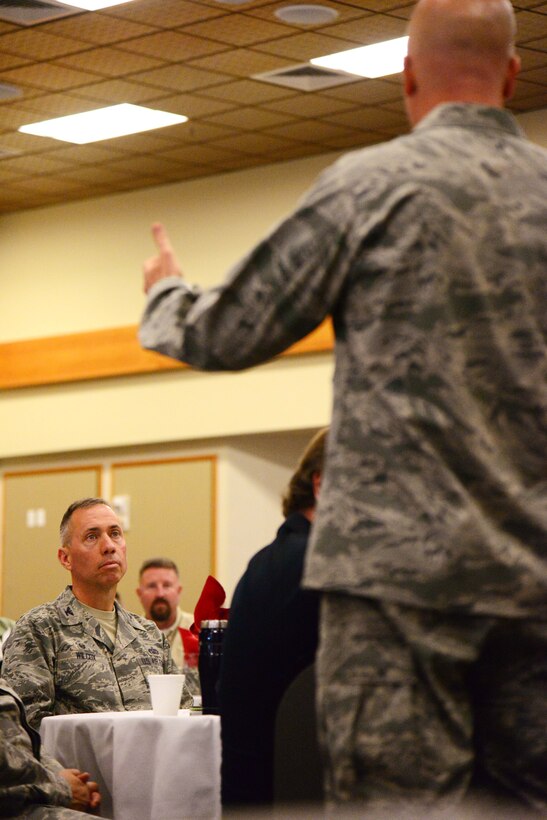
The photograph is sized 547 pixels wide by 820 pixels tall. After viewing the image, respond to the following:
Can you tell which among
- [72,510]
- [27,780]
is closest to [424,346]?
[27,780]

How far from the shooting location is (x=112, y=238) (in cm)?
1105

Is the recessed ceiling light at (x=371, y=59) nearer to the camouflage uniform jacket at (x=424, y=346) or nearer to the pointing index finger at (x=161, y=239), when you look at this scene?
the pointing index finger at (x=161, y=239)

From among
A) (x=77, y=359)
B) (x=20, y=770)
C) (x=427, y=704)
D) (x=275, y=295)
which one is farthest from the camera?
(x=77, y=359)

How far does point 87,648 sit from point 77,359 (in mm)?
6420

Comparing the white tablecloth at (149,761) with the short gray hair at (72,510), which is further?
the short gray hair at (72,510)

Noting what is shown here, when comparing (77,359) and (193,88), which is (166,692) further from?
(77,359)

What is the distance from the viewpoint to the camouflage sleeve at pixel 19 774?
3740 mm

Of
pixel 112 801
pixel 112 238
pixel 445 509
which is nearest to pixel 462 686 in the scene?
pixel 445 509

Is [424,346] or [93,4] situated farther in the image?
[93,4]

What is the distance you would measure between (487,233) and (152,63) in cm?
685

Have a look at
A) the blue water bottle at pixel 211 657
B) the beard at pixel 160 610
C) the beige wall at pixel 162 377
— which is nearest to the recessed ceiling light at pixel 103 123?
the beige wall at pixel 162 377

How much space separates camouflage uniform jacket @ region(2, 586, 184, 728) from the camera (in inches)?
185

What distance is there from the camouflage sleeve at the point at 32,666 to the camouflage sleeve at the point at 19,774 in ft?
2.33

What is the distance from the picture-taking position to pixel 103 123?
9.46 metres
